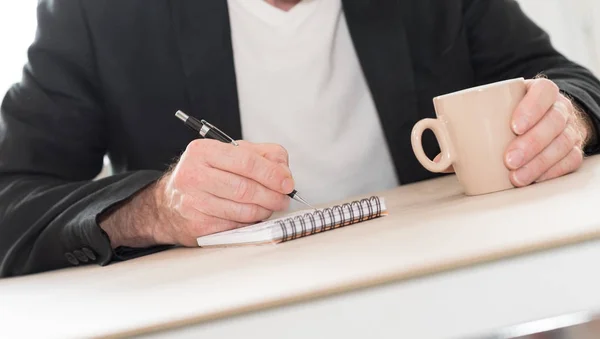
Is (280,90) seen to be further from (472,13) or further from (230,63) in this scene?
(472,13)

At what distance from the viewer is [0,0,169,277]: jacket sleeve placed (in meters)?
0.98

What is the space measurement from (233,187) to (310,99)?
0.57 metres

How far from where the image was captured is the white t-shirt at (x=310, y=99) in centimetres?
138

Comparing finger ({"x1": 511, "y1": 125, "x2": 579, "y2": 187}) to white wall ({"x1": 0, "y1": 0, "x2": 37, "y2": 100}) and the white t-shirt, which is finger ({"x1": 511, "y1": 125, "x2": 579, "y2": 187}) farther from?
white wall ({"x1": 0, "y1": 0, "x2": 37, "y2": 100})

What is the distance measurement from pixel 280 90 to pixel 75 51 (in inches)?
14.5

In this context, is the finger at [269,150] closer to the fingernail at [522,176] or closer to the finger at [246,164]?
the finger at [246,164]

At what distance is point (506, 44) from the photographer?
1.43 m

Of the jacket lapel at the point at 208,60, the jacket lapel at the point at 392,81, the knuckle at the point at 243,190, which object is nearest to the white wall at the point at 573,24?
the jacket lapel at the point at 392,81

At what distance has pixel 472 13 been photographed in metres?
1.48

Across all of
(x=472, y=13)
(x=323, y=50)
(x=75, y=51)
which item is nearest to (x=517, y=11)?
(x=472, y=13)

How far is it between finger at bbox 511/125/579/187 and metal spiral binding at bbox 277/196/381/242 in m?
0.17

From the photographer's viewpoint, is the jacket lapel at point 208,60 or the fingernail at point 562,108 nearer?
the fingernail at point 562,108

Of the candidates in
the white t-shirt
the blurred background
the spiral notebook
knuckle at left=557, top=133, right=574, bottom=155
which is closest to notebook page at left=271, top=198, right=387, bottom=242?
the spiral notebook

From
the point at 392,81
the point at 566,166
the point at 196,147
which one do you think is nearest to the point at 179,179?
the point at 196,147
